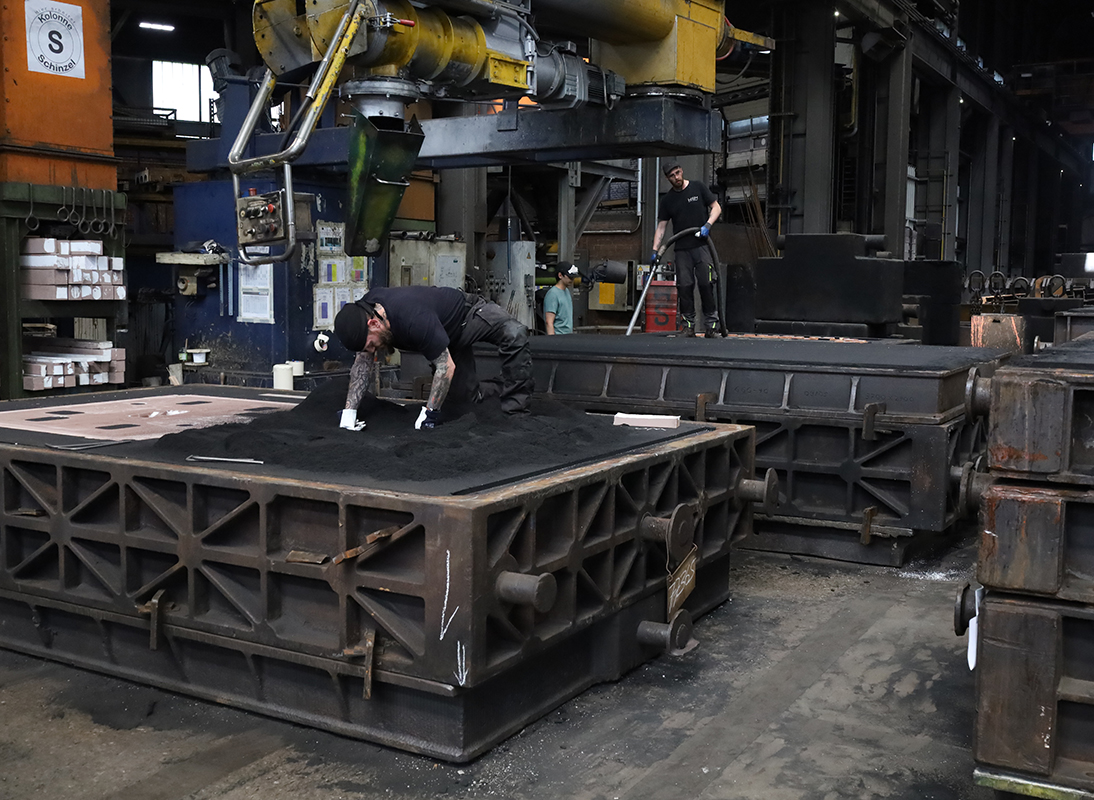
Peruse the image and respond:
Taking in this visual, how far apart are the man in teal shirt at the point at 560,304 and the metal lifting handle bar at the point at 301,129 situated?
291 inches

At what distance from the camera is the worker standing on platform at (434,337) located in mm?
4801

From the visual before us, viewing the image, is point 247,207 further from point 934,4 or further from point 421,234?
point 934,4

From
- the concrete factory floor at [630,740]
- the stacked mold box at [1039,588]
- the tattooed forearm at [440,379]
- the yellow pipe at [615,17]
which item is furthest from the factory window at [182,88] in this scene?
the stacked mold box at [1039,588]

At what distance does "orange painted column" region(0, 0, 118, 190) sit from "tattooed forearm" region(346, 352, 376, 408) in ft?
14.7

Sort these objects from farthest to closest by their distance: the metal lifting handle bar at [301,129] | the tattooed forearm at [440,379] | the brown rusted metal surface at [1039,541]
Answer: the tattooed forearm at [440,379] < the metal lifting handle bar at [301,129] < the brown rusted metal surface at [1039,541]

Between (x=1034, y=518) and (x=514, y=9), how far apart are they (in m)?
4.08

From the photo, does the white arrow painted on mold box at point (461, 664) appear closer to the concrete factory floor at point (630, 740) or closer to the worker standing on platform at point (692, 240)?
the concrete factory floor at point (630, 740)

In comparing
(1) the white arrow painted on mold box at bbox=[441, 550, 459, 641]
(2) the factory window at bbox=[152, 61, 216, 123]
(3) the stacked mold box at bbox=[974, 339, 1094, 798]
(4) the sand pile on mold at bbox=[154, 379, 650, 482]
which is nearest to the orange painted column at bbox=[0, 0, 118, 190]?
(4) the sand pile on mold at bbox=[154, 379, 650, 482]

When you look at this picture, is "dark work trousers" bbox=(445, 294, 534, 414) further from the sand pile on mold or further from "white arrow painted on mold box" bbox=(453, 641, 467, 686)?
"white arrow painted on mold box" bbox=(453, 641, 467, 686)

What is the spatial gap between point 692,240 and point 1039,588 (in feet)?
22.8

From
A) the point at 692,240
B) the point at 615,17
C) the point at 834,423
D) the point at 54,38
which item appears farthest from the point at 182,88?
the point at 834,423

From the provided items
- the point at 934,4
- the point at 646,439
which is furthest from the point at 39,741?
the point at 934,4

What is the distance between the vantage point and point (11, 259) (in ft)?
25.3

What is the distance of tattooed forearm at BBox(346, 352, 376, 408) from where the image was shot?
194 inches
